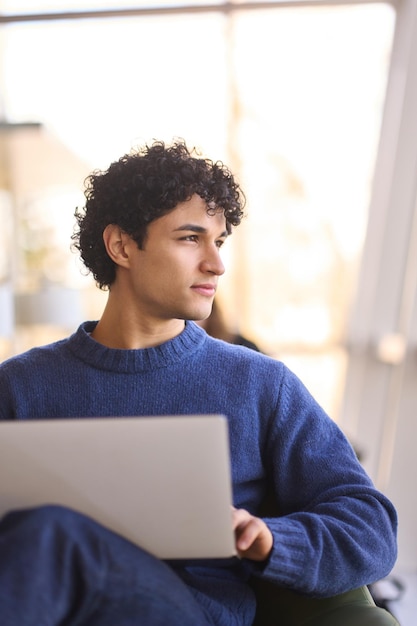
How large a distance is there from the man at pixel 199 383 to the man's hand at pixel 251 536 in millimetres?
17

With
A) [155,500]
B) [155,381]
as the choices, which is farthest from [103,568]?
[155,381]

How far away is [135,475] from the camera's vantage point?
3.67 ft

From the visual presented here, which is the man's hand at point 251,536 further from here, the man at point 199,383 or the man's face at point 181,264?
the man's face at point 181,264

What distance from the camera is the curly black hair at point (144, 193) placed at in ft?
4.73

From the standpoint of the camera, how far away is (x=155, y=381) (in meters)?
1.45

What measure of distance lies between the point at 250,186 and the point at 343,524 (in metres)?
2.38

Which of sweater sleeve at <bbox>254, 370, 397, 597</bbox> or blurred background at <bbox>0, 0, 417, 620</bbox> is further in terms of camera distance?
blurred background at <bbox>0, 0, 417, 620</bbox>

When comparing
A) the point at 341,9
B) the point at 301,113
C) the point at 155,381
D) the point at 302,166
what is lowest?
the point at 155,381

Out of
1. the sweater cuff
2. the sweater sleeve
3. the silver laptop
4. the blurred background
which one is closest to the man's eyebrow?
the sweater sleeve

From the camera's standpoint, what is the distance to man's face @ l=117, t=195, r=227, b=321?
4.67 feet

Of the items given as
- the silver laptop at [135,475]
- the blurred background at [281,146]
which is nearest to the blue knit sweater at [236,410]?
the silver laptop at [135,475]

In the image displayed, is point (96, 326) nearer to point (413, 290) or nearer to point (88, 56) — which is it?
point (413, 290)

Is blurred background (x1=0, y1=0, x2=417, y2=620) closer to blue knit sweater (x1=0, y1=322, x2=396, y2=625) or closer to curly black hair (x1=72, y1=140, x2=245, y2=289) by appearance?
curly black hair (x1=72, y1=140, x2=245, y2=289)

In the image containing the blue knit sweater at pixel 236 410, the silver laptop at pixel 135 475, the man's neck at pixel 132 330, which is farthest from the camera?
the man's neck at pixel 132 330
